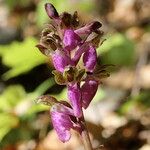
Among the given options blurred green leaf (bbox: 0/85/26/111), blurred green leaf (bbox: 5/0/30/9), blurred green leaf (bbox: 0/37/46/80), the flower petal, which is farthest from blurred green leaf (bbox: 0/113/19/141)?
blurred green leaf (bbox: 5/0/30/9)

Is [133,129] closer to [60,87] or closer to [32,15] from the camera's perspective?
[60,87]

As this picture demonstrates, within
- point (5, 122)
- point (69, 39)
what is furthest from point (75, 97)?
point (5, 122)

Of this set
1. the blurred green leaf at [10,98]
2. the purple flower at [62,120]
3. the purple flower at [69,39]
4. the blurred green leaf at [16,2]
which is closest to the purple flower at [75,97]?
the purple flower at [62,120]

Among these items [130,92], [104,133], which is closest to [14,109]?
[104,133]

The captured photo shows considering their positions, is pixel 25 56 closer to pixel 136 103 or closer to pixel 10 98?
pixel 10 98

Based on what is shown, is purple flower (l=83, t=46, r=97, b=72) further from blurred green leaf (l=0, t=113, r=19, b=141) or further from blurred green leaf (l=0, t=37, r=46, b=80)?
blurred green leaf (l=0, t=37, r=46, b=80)
